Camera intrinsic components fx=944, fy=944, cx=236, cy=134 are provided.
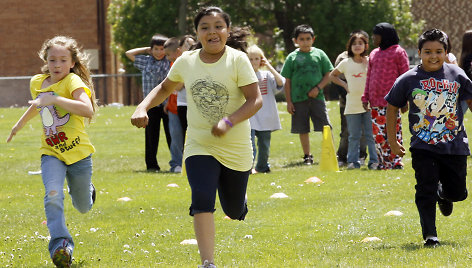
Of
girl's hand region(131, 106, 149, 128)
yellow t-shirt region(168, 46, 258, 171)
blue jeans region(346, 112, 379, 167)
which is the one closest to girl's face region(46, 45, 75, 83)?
yellow t-shirt region(168, 46, 258, 171)

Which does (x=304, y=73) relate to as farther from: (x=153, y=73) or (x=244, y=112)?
(x=244, y=112)

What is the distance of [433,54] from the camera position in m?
6.88

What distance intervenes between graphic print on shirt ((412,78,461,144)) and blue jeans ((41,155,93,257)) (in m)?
2.48

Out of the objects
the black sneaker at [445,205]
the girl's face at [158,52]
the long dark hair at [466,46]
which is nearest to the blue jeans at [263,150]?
the girl's face at [158,52]

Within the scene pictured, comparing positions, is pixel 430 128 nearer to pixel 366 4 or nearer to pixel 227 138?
pixel 227 138

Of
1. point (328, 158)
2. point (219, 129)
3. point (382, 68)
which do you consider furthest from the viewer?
point (328, 158)

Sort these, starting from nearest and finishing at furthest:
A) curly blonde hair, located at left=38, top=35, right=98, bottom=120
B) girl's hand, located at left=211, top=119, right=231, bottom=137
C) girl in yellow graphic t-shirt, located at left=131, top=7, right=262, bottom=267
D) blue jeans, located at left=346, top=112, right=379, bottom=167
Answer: girl's hand, located at left=211, top=119, right=231, bottom=137, girl in yellow graphic t-shirt, located at left=131, top=7, right=262, bottom=267, curly blonde hair, located at left=38, top=35, right=98, bottom=120, blue jeans, located at left=346, top=112, right=379, bottom=167

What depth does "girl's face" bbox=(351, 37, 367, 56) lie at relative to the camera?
1275 cm

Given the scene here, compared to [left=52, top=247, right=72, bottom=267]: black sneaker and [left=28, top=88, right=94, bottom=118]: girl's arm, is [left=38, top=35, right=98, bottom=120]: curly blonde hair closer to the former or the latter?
[left=28, top=88, right=94, bottom=118]: girl's arm

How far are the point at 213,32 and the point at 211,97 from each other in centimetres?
43

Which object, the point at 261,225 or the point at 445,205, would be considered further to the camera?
the point at 261,225

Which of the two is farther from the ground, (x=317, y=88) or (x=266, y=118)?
(x=317, y=88)

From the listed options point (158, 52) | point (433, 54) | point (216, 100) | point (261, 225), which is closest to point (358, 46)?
point (158, 52)

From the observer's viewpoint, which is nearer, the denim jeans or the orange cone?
the orange cone
